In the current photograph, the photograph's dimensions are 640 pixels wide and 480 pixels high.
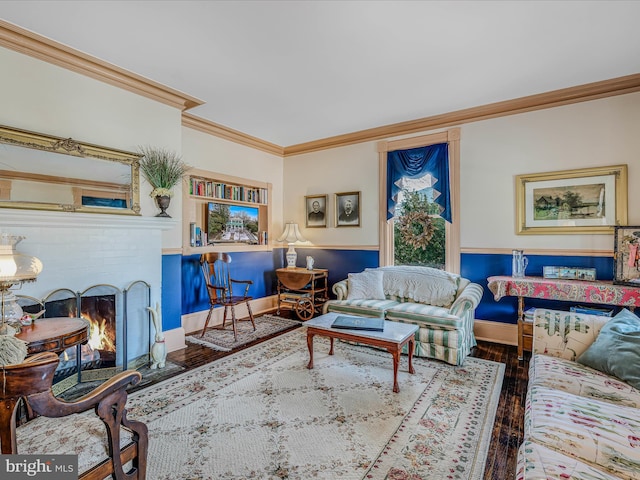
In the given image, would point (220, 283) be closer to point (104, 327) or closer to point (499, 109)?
point (104, 327)

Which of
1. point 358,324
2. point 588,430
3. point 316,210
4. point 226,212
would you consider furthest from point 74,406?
point 316,210

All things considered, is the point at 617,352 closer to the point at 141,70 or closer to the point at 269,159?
the point at 141,70

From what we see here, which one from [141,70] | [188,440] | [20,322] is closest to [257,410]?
[188,440]

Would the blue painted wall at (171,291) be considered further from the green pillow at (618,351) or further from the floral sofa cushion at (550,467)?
the green pillow at (618,351)

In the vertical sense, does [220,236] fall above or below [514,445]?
above

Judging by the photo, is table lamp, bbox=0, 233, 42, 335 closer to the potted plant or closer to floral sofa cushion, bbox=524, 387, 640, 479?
the potted plant

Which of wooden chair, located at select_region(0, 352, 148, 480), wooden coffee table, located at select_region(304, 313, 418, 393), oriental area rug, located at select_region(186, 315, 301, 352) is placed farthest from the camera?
oriental area rug, located at select_region(186, 315, 301, 352)

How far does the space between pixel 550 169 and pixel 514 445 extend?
2.75m

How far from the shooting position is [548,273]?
10.7 feet

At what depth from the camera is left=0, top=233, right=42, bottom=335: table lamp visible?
184 centimetres

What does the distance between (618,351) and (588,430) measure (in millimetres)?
814

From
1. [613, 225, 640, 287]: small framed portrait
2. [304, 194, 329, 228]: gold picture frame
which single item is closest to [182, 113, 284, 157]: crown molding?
[304, 194, 329, 228]: gold picture frame

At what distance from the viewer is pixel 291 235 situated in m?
4.98

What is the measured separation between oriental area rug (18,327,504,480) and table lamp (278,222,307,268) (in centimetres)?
200
